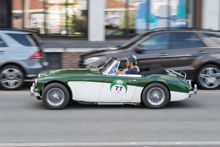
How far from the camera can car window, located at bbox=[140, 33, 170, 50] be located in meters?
11.2

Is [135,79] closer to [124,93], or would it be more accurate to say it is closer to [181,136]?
[124,93]

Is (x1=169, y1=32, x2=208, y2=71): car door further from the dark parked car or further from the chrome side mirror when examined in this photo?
the chrome side mirror

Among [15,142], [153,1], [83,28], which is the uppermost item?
[153,1]

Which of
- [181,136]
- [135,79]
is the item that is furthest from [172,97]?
[181,136]

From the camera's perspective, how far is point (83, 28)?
16.9 metres

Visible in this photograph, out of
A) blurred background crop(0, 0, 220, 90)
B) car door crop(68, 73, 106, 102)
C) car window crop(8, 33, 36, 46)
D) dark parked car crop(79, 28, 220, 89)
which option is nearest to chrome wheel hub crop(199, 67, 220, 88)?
dark parked car crop(79, 28, 220, 89)

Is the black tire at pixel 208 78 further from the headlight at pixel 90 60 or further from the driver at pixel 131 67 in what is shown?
the driver at pixel 131 67

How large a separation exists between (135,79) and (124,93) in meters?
0.38

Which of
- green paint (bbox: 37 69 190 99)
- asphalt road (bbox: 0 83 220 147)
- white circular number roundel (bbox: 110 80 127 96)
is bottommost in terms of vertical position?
asphalt road (bbox: 0 83 220 147)

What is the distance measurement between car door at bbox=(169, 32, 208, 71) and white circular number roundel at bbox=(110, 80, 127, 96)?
3.46 m

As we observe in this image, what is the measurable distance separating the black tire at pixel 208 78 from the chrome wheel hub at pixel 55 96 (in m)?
4.76

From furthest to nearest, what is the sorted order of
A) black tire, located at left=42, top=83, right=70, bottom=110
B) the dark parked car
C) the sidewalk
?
1. the sidewalk
2. the dark parked car
3. black tire, located at left=42, top=83, right=70, bottom=110

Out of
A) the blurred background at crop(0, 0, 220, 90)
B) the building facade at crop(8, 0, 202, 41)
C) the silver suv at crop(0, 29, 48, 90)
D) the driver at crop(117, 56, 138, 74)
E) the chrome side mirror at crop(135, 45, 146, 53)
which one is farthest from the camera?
the building facade at crop(8, 0, 202, 41)

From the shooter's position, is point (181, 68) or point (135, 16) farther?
point (135, 16)
